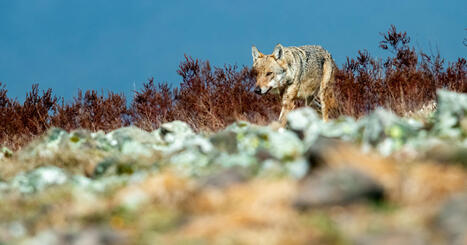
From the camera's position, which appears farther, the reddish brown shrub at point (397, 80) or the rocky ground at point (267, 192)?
the reddish brown shrub at point (397, 80)

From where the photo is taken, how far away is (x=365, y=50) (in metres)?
19.2

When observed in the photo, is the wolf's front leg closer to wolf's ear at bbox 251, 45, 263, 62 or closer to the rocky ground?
wolf's ear at bbox 251, 45, 263, 62

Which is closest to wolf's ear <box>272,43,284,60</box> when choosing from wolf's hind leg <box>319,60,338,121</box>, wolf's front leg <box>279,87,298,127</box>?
wolf's front leg <box>279,87,298,127</box>

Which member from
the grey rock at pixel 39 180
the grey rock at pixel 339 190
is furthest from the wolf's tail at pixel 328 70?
the grey rock at pixel 339 190

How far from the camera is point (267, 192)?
464 cm

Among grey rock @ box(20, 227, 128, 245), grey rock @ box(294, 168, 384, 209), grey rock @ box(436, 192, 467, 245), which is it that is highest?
grey rock @ box(294, 168, 384, 209)

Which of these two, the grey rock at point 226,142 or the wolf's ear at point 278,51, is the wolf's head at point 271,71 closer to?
the wolf's ear at point 278,51

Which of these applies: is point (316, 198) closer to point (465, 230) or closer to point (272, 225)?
point (272, 225)

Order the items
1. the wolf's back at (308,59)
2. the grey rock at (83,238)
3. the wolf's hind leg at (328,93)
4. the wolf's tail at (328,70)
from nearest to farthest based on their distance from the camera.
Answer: the grey rock at (83,238), the wolf's back at (308,59), the wolf's hind leg at (328,93), the wolf's tail at (328,70)

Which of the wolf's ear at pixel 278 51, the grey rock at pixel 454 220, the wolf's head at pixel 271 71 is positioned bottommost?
the grey rock at pixel 454 220

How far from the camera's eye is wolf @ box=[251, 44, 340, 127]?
12930mm

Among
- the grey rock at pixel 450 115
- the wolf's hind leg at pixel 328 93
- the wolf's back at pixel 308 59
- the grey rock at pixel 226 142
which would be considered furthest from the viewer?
the wolf's hind leg at pixel 328 93

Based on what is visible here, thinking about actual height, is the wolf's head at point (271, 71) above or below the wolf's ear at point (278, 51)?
below

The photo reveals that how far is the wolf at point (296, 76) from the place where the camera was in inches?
509
